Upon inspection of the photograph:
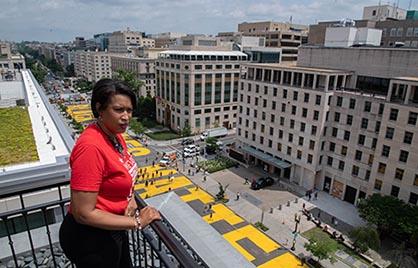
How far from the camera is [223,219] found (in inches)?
1146

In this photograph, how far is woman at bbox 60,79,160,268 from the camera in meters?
3.34

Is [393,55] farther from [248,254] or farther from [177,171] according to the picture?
[177,171]

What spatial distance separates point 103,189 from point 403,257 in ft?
91.8

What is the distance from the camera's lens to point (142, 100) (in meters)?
71.1

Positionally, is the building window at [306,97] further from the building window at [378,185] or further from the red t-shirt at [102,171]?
the red t-shirt at [102,171]

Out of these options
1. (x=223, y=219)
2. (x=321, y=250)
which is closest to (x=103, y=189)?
(x=321, y=250)

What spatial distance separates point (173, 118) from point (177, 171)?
22.6 metres

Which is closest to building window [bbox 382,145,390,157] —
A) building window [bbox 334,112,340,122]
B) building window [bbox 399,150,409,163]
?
building window [bbox 399,150,409,163]

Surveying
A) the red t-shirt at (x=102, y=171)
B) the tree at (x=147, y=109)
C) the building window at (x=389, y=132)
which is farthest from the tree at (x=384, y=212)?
the tree at (x=147, y=109)

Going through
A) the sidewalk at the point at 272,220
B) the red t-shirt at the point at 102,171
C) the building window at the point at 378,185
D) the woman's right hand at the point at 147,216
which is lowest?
the sidewalk at the point at 272,220

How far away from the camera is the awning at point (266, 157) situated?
3770cm

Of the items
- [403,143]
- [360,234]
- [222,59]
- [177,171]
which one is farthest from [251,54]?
[360,234]

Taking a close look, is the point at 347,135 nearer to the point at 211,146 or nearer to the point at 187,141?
the point at 211,146

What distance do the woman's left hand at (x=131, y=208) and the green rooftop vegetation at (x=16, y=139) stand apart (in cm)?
1261
